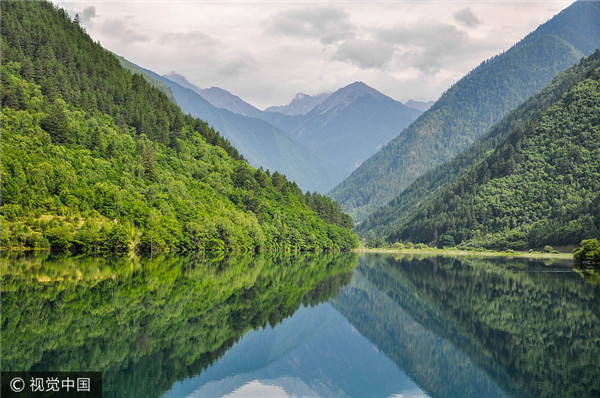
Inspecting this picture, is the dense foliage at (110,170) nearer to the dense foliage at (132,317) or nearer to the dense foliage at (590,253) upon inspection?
the dense foliage at (132,317)

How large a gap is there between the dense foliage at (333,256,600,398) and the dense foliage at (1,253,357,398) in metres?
7.33

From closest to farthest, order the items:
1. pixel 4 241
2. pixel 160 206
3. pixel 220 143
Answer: pixel 4 241, pixel 160 206, pixel 220 143

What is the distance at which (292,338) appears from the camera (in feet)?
113

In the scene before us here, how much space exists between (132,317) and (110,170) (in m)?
86.3

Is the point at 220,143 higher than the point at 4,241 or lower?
higher

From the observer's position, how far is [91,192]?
336 feet

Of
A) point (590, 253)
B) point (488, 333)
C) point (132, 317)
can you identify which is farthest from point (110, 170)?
point (488, 333)

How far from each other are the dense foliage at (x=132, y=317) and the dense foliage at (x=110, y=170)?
3371 centimetres

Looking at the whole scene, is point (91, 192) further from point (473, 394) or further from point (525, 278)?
point (473, 394)

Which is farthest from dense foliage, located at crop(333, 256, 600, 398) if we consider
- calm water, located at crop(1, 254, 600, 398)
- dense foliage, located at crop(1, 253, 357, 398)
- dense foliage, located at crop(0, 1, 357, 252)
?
dense foliage, located at crop(0, 1, 357, 252)

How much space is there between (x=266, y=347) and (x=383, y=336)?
10397 mm

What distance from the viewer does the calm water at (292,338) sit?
2417cm

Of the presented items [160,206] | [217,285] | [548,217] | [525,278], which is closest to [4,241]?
[160,206]

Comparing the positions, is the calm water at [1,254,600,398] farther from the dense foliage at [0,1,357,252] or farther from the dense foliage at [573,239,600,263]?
the dense foliage at [573,239,600,263]
